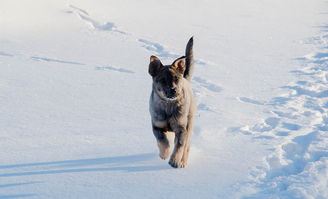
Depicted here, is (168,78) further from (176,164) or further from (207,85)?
(207,85)

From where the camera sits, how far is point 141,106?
23.7 feet

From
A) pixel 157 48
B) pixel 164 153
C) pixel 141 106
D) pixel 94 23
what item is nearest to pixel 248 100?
pixel 141 106

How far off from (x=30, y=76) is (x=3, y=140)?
130 inches

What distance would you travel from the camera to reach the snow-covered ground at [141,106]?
437 cm

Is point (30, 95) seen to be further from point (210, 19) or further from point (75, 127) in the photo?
point (210, 19)

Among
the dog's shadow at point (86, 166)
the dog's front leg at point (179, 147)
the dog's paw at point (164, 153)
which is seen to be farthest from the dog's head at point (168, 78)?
the dog's shadow at point (86, 166)

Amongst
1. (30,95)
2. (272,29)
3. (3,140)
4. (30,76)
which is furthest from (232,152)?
(272,29)

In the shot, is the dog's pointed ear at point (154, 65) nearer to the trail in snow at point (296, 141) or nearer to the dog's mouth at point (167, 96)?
the dog's mouth at point (167, 96)

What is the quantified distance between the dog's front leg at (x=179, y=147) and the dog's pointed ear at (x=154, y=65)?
710 mm

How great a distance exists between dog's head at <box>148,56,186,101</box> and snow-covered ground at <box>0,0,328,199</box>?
84 cm

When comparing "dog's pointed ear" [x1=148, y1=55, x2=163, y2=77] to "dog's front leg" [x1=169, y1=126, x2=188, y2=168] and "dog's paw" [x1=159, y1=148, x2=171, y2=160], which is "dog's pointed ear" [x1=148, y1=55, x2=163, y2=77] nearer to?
"dog's front leg" [x1=169, y1=126, x2=188, y2=168]

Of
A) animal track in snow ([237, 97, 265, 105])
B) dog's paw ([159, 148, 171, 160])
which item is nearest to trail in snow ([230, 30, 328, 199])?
animal track in snow ([237, 97, 265, 105])

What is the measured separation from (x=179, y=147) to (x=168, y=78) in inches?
31.4

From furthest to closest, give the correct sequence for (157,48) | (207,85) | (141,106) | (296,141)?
(157,48)
(207,85)
(141,106)
(296,141)
